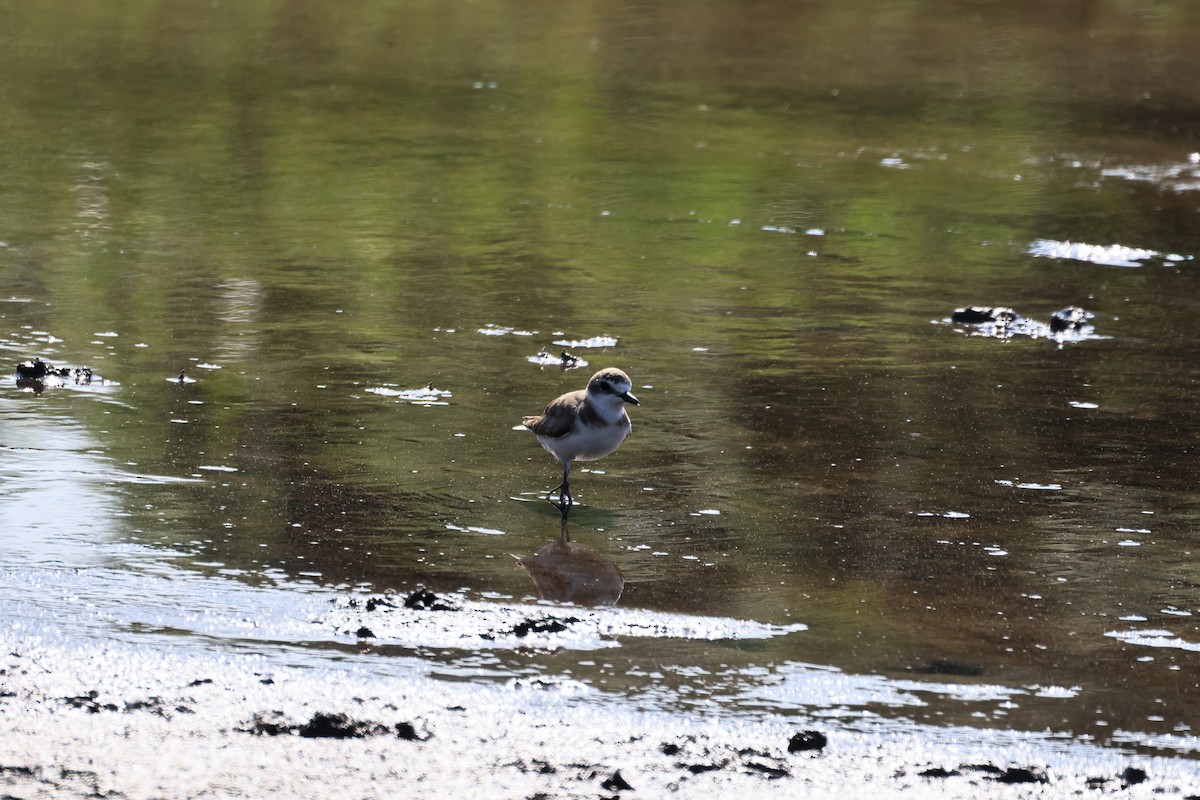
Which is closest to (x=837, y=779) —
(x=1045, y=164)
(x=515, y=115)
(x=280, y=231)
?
(x=280, y=231)

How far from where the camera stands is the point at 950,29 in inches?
1023

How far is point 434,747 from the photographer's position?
203 inches

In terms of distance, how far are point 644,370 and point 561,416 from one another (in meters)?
2.27

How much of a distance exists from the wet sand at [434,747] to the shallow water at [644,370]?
9.1 inches

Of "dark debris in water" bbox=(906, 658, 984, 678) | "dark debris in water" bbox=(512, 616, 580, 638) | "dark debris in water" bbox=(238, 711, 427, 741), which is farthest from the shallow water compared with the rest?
"dark debris in water" bbox=(238, 711, 427, 741)

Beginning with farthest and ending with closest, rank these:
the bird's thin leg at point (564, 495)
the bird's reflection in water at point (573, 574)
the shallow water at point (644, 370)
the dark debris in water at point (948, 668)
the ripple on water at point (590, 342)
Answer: the ripple on water at point (590, 342) < the bird's thin leg at point (564, 495) < the bird's reflection in water at point (573, 574) < the shallow water at point (644, 370) < the dark debris in water at point (948, 668)

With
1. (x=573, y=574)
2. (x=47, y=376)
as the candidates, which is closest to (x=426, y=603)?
(x=573, y=574)

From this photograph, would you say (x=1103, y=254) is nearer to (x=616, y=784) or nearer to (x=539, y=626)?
(x=539, y=626)

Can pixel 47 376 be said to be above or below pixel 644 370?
above

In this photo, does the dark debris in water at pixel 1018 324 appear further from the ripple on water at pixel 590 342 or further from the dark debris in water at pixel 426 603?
the dark debris in water at pixel 426 603

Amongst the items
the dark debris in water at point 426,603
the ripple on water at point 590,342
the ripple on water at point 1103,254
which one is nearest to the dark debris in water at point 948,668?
the dark debris in water at point 426,603

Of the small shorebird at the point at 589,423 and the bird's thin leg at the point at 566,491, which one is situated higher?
the small shorebird at the point at 589,423

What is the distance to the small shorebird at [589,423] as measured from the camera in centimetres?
763

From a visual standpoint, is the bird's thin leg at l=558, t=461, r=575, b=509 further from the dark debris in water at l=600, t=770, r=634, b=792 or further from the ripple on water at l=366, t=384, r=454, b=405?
the dark debris in water at l=600, t=770, r=634, b=792
